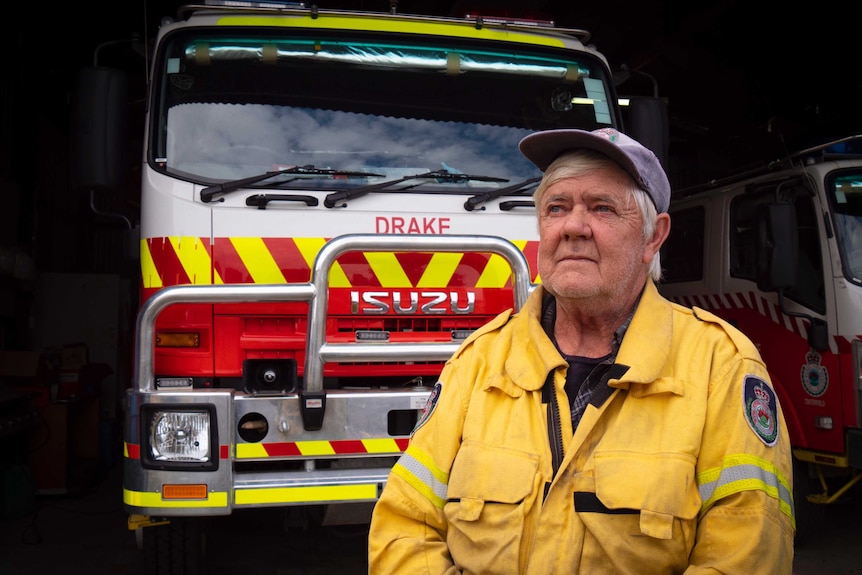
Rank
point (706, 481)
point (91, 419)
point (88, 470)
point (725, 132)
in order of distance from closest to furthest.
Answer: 1. point (706, 481)
2. point (88, 470)
3. point (91, 419)
4. point (725, 132)

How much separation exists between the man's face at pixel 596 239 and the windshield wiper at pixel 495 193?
1486 mm

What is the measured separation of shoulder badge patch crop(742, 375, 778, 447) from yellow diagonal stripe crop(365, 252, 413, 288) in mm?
1807

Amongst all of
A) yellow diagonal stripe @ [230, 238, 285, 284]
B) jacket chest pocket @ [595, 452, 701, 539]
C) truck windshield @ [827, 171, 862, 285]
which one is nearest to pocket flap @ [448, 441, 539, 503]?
jacket chest pocket @ [595, 452, 701, 539]

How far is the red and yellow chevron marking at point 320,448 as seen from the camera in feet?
9.32

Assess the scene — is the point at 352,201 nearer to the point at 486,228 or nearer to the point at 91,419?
the point at 486,228

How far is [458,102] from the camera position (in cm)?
357

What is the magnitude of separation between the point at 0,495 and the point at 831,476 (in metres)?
5.50

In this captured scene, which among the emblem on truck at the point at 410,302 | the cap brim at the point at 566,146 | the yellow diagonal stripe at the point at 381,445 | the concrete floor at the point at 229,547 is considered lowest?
the concrete floor at the point at 229,547

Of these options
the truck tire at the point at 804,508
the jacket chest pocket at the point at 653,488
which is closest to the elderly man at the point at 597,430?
the jacket chest pocket at the point at 653,488

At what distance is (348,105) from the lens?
11.2 feet

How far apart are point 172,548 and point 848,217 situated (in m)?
4.21

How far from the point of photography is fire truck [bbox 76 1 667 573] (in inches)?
111

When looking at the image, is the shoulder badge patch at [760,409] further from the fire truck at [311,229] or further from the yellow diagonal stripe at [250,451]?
the yellow diagonal stripe at [250,451]

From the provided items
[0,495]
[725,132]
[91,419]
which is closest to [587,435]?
[0,495]
